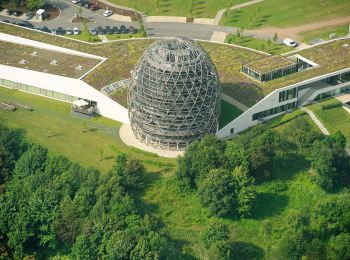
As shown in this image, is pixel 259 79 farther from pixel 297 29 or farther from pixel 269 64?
pixel 297 29

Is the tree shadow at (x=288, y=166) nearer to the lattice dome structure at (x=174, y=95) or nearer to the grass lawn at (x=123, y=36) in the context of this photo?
the lattice dome structure at (x=174, y=95)

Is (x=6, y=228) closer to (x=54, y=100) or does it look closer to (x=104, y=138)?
(x=104, y=138)

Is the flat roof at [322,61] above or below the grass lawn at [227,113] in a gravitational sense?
above

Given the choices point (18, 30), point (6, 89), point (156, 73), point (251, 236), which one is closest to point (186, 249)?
point (251, 236)

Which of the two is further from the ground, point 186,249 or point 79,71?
point 79,71

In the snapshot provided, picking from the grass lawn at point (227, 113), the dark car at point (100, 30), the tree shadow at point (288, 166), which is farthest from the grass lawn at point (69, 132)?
the dark car at point (100, 30)

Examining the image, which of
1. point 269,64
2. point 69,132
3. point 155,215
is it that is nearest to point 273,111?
point 269,64

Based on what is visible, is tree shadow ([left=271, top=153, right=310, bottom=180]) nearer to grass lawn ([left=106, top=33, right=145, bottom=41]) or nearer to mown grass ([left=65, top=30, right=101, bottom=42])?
grass lawn ([left=106, top=33, right=145, bottom=41])
